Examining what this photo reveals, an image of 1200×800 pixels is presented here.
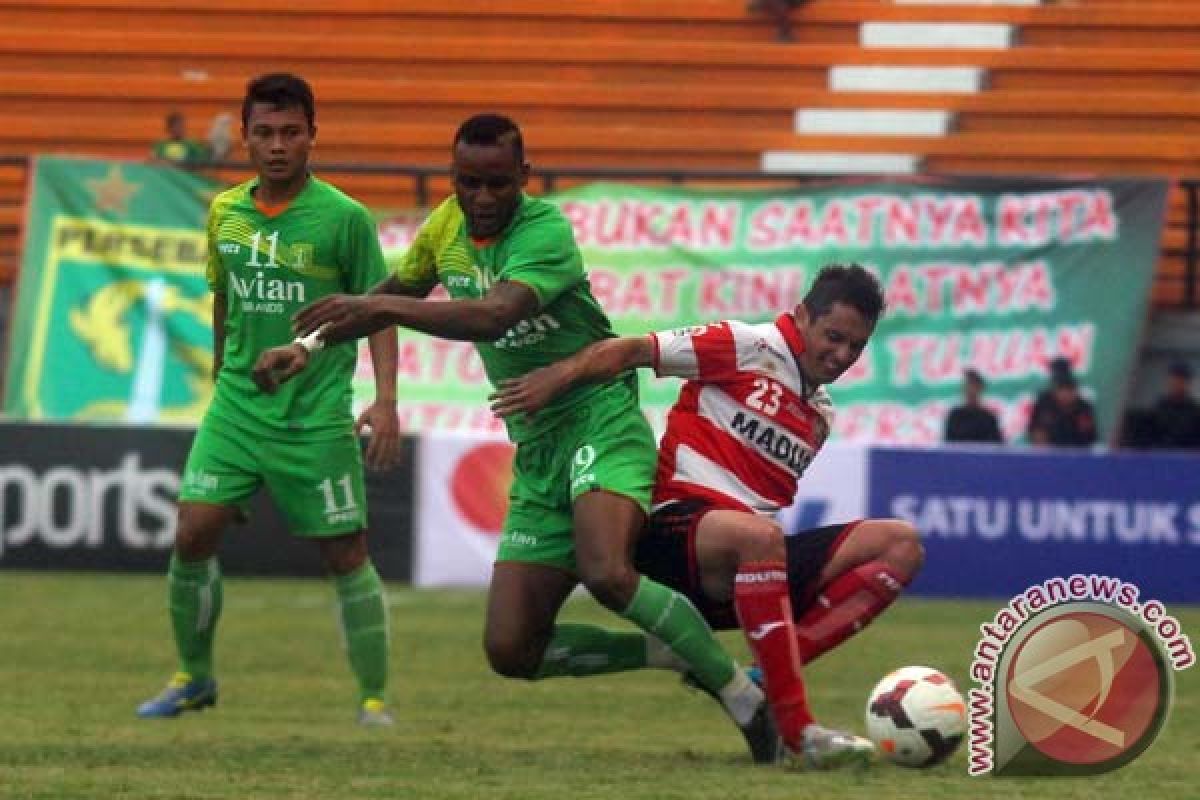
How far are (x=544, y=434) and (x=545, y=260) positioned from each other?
64 cm

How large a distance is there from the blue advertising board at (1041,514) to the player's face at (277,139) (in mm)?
7587

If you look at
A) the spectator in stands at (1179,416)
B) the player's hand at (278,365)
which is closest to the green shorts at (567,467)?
the player's hand at (278,365)

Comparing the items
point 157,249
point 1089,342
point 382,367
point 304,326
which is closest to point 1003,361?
point 1089,342

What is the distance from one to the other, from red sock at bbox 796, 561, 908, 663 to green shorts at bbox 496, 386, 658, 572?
60 centimetres

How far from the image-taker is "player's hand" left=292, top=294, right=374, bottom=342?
7480 mm

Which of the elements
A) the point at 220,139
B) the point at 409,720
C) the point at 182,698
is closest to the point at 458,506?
the point at 220,139

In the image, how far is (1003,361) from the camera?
18234 millimetres

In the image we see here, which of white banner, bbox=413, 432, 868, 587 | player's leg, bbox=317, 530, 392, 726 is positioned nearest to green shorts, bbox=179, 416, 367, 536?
player's leg, bbox=317, 530, 392, 726

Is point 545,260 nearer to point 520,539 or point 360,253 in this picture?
point 520,539

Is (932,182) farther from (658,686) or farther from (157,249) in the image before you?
(658,686)

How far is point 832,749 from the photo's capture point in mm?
7516

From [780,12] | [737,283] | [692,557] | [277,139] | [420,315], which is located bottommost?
[692,557]

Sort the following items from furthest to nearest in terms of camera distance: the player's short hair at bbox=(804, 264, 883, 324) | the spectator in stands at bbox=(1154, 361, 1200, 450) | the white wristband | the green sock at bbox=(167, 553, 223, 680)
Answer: the spectator in stands at bbox=(1154, 361, 1200, 450) < the green sock at bbox=(167, 553, 223, 680) < the player's short hair at bbox=(804, 264, 883, 324) < the white wristband

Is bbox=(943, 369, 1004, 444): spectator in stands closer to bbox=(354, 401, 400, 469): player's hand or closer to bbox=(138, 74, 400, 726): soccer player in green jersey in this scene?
bbox=(138, 74, 400, 726): soccer player in green jersey
